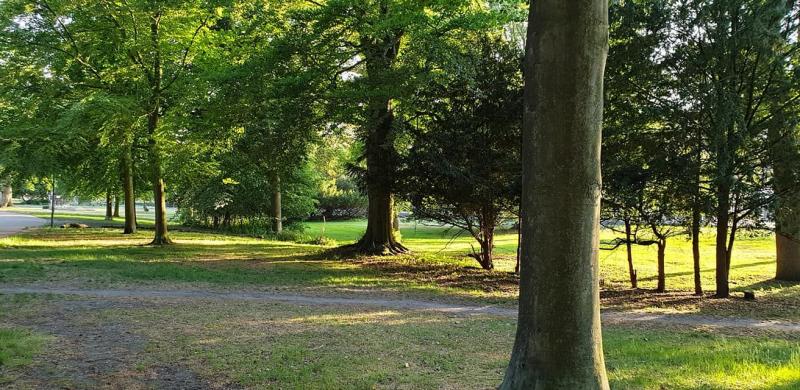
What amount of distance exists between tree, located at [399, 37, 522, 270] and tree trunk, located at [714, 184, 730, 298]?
13.8 ft

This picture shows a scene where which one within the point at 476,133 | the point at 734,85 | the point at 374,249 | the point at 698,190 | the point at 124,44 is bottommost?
the point at 374,249

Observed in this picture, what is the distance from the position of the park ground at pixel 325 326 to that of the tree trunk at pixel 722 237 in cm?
44

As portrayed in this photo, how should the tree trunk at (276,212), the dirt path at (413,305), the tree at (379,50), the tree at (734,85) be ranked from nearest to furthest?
the dirt path at (413,305) → the tree at (734,85) → the tree at (379,50) → the tree trunk at (276,212)

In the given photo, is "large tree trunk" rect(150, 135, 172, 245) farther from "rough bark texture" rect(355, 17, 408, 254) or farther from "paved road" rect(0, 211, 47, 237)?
"rough bark texture" rect(355, 17, 408, 254)

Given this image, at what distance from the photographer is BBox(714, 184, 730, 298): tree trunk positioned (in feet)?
37.7

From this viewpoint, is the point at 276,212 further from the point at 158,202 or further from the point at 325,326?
the point at 325,326

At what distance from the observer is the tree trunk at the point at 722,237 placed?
11.5m

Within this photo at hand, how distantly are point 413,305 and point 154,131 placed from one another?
43.8ft

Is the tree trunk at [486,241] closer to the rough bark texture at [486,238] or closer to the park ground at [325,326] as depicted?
the rough bark texture at [486,238]

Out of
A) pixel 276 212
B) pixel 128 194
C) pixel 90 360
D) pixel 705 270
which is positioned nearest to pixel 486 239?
pixel 705 270

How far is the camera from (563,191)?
388 centimetres

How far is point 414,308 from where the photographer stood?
10594 mm

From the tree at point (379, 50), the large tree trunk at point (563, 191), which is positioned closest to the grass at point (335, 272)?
Result: the tree at point (379, 50)

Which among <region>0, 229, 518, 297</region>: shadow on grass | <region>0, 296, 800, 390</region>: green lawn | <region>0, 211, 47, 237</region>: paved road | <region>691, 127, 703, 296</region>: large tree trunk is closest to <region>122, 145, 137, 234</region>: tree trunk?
<region>0, 229, 518, 297</region>: shadow on grass
